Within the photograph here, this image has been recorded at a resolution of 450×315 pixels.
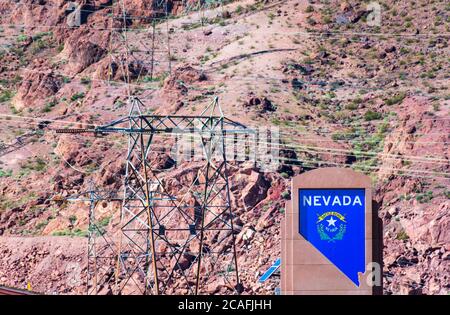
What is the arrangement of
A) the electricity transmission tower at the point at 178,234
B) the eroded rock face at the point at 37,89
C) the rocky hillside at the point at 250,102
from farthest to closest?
the eroded rock face at the point at 37,89
the rocky hillside at the point at 250,102
the electricity transmission tower at the point at 178,234

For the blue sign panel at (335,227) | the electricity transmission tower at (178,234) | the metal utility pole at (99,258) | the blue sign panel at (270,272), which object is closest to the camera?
the blue sign panel at (335,227)

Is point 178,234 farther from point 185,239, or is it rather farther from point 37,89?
point 37,89

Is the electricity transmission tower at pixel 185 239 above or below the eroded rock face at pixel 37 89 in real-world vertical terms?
below

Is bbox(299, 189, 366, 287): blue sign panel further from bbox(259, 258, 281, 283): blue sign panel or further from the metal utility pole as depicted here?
the metal utility pole

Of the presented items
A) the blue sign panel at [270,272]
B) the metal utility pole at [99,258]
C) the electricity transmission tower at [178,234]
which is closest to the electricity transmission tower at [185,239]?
the electricity transmission tower at [178,234]

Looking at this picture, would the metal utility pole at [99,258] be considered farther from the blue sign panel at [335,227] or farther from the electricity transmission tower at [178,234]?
the blue sign panel at [335,227]

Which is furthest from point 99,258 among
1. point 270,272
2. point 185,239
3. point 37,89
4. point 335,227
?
point 335,227
